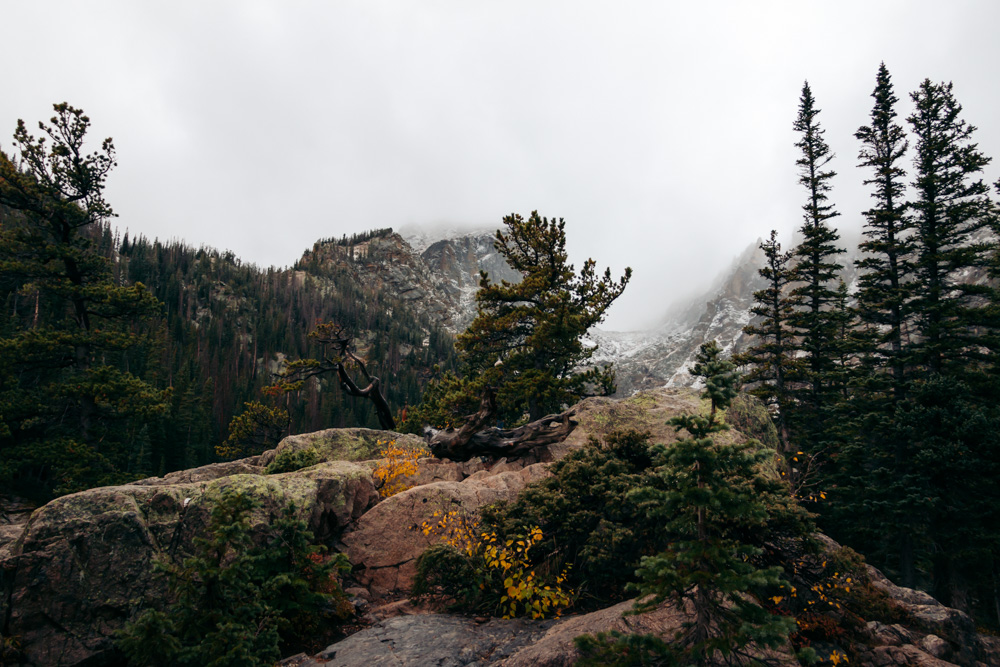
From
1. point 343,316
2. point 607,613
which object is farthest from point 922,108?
point 343,316

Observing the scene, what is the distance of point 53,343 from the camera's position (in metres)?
18.9

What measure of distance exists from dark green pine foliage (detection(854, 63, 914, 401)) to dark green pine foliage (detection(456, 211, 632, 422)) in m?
11.5

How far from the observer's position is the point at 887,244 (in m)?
20.8

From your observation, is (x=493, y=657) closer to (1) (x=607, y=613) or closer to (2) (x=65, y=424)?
(1) (x=607, y=613)

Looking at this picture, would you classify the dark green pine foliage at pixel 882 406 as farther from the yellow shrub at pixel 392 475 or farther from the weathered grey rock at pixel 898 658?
the yellow shrub at pixel 392 475

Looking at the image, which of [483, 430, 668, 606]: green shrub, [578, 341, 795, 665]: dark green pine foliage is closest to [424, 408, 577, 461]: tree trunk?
[483, 430, 668, 606]: green shrub

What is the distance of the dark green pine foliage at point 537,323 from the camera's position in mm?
18969

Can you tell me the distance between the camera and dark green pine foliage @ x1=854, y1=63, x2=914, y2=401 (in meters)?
20.3

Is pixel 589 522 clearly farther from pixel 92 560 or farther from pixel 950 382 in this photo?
pixel 950 382

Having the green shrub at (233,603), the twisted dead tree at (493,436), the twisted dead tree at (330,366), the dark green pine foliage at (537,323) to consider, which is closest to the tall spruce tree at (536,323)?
the dark green pine foliage at (537,323)

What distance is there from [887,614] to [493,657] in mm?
6932

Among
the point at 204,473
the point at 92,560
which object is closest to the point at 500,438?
the point at 204,473

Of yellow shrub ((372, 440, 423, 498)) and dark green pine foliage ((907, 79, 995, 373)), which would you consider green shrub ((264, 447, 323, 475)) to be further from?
dark green pine foliage ((907, 79, 995, 373))

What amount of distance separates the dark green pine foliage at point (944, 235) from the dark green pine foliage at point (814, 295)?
343 centimetres
